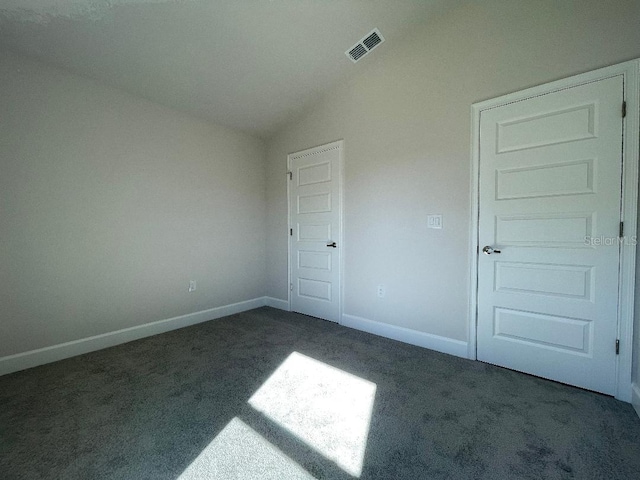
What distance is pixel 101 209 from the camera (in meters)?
2.60

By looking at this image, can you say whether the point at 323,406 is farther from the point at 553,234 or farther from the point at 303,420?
the point at 553,234

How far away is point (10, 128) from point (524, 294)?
434cm

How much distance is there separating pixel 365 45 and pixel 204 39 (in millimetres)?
1471

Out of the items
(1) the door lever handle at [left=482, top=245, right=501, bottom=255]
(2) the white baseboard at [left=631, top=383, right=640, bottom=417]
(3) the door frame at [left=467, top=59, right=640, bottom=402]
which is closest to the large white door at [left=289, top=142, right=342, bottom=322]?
(1) the door lever handle at [left=482, top=245, right=501, bottom=255]

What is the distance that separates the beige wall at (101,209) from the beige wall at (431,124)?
167cm

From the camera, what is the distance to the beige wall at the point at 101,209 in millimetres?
2189

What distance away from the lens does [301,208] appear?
3.70 m

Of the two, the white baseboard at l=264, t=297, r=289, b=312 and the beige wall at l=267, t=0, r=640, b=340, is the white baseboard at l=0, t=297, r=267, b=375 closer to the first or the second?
the white baseboard at l=264, t=297, r=289, b=312

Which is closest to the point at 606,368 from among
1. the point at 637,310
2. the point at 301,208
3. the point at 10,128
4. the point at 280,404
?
the point at 637,310

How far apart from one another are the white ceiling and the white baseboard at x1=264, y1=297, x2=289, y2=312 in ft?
8.88

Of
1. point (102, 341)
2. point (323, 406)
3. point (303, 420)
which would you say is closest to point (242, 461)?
point (303, 420)

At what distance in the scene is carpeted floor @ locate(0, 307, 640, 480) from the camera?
1.27 metres

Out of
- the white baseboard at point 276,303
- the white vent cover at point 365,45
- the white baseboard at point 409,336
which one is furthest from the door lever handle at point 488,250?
the white baseboard at point 276,303

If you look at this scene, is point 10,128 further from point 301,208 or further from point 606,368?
point 606,368
